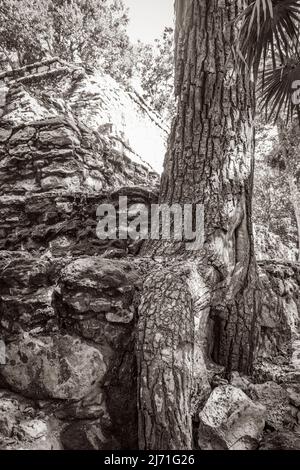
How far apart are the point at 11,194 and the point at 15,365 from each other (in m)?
2.82

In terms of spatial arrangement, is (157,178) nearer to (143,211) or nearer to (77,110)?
(77,110)

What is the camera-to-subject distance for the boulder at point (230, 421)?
219 centimetres

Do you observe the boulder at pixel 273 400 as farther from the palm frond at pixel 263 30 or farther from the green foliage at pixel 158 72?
the green foliage at pixel 158 72

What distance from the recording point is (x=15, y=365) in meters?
2.46

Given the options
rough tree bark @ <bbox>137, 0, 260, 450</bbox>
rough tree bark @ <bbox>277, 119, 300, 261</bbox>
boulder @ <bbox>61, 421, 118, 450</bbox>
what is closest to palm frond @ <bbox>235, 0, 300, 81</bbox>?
rough tree bark @ <bbox>137, 0, 260, 450</bbox>

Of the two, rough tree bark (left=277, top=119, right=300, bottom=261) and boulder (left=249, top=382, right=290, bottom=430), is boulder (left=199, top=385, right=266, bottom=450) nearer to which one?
boulder (left=249, top=382, right=290, bottom=430)

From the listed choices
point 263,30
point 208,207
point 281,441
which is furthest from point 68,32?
point 281,441

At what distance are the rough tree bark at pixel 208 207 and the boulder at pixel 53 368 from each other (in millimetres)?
376

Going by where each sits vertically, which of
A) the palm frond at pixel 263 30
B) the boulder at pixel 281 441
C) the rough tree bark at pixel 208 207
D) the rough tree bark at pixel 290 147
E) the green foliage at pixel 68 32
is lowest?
the boulder at pixel 281 441

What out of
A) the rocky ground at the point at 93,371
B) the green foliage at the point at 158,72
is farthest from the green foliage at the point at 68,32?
the rocky ground at the point at 93,371

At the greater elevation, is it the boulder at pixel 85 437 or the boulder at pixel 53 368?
the boulder at pixel 53 368

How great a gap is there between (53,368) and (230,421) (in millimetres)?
1251

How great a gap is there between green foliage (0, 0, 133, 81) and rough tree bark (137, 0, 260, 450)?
896 centimetres

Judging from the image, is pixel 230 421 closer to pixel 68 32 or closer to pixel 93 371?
pixel 93 371
